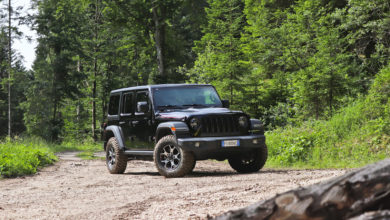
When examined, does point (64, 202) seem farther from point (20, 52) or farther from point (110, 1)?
point (20, 52)

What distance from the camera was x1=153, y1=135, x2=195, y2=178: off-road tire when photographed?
9.73m

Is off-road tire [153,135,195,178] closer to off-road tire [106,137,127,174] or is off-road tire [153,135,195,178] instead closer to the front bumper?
the front bumper

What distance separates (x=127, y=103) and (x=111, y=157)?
5.05 feet

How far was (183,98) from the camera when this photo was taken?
11.2 m

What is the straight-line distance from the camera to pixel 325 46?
55.9ft

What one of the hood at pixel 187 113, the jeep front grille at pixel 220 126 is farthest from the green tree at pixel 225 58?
the jeep front grille at pixel 220 126

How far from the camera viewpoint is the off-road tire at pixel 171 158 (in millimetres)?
9734

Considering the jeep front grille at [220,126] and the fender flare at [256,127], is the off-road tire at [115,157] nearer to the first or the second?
the jeep front grille at [220,126]

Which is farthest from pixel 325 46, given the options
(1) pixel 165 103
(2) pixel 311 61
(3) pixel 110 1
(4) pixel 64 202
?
(3) pixel 110 1

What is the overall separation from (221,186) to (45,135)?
29068mm

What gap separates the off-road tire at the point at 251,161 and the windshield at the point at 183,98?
1.37 metres

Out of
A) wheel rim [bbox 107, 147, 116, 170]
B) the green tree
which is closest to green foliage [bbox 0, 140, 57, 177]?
wheel rim [bbox 107, 147, 116, 170]

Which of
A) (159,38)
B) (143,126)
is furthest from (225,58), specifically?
(159,38)

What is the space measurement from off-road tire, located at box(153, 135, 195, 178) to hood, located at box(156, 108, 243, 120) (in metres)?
0.50
